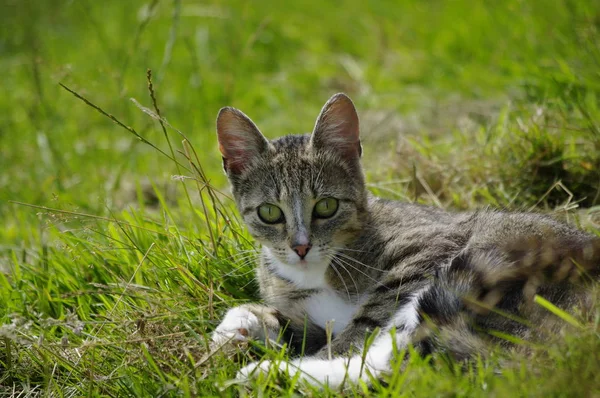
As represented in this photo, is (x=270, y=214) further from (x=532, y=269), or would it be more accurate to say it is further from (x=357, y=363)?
(x=532, y=269)

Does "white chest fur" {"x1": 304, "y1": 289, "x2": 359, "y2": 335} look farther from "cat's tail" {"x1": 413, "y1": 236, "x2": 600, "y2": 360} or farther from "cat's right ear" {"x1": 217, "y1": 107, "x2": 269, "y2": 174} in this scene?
"cat's right ear" {"x1": 217, "y1": 107, "x2": 269, "y2": 174}

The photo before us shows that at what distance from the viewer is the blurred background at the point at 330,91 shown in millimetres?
4520

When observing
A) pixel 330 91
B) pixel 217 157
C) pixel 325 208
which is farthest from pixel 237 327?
pixel 330 91

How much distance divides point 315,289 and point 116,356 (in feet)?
3.43

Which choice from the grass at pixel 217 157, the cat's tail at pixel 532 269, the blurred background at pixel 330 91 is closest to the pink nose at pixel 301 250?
the grass at pixel 217 157

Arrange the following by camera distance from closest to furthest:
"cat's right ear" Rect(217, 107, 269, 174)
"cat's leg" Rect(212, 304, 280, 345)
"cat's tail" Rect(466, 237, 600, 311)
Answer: "cat's tail" Rect(466, 237, 600, 311) < "cat's leg" Rect(212, 304, 280, 345) < "cat's right ear" Rect(217, 107, 269, 174)

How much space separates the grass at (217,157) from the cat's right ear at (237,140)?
23 centimetres

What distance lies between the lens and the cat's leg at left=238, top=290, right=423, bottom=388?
2695mm

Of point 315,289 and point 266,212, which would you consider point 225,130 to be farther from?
point 315,289

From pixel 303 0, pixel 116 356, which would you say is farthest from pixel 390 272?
pixel 303 0

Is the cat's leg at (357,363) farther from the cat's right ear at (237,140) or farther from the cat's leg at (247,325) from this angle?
the cat's right ear at (237,140)

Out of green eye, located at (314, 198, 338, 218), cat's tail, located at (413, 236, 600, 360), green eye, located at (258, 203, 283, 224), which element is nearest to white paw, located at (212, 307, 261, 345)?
green eye, located at (258, 203, 283, 224)

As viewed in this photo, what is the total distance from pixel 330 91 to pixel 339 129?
4151 mm

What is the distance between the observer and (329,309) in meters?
3.36
